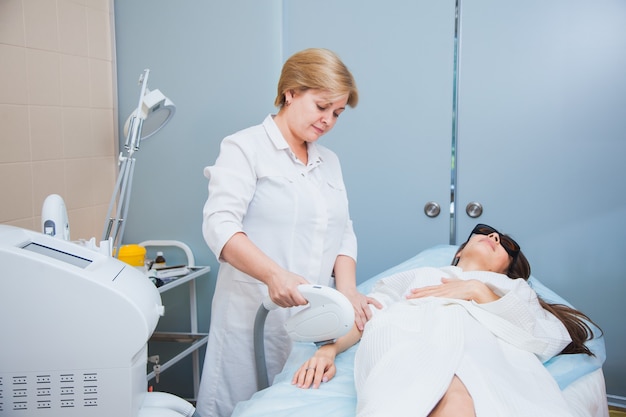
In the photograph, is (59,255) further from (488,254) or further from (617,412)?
(617,412)

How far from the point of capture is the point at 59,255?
1197 mm

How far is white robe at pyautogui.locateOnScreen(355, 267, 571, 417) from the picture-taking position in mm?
1227

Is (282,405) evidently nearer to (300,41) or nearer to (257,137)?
(257,137)

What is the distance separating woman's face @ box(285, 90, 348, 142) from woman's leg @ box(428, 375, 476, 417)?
31.6 inches

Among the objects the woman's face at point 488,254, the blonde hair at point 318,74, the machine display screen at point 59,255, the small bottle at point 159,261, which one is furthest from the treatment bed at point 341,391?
the small bottle at point 159,261

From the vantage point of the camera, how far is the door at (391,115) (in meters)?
2.51

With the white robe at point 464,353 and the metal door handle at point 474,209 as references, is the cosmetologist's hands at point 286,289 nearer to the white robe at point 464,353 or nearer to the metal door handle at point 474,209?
the white robe at point 464,353

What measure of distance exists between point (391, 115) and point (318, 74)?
94 centimetres

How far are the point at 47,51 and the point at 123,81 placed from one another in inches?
17.1

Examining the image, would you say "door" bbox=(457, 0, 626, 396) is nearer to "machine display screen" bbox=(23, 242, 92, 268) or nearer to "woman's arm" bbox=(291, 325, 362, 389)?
"woman's arm" bbox=(291, 325, 362, 389)

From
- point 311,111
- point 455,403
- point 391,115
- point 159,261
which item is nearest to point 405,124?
point 391,115

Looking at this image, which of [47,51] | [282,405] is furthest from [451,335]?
[47,51]

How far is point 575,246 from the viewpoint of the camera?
240 cm

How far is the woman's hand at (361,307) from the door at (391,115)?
32.6 inches
